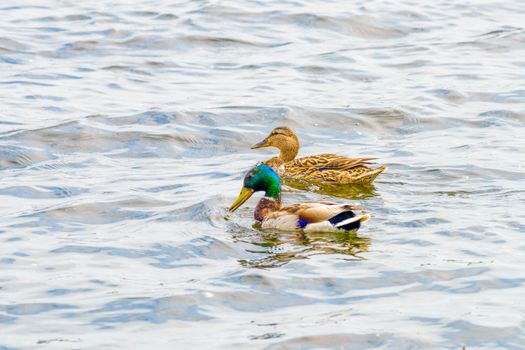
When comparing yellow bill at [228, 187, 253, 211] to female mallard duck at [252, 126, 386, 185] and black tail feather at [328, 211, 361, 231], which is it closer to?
black tail feather at [328, 211, 361, 231]

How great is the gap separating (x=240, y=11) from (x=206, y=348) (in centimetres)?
1581

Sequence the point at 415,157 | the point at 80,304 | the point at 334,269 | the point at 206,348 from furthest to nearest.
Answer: the point at 415,157 < the point at 334,269 < the point at 80,304 < the point at 206,348

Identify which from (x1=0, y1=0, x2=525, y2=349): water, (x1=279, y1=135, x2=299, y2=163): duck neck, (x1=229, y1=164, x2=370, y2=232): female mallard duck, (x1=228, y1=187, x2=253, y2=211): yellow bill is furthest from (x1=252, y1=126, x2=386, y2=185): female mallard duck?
(x1=228, y1=187, x2=253, y2=211): yellow bill

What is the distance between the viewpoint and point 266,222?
12.7 m

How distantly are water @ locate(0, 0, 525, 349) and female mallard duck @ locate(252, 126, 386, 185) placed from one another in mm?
272

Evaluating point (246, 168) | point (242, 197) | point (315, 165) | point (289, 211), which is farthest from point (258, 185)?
point (246, 168)

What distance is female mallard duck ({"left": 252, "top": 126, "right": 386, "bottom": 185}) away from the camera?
14.4 metres

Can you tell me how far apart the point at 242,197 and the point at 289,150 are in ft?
8.79

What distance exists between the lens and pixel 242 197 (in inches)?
520

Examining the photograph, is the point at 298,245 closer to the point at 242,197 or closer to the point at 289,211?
the point at 289,211

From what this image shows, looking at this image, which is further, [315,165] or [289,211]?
[315,165]

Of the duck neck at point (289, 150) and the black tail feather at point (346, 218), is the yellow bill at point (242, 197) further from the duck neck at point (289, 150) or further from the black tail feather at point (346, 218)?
the duck neck at point (289, 150)

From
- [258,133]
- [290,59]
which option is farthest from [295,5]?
[258,133]

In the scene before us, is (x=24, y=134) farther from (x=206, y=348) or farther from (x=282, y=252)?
(x=206, y=348)
